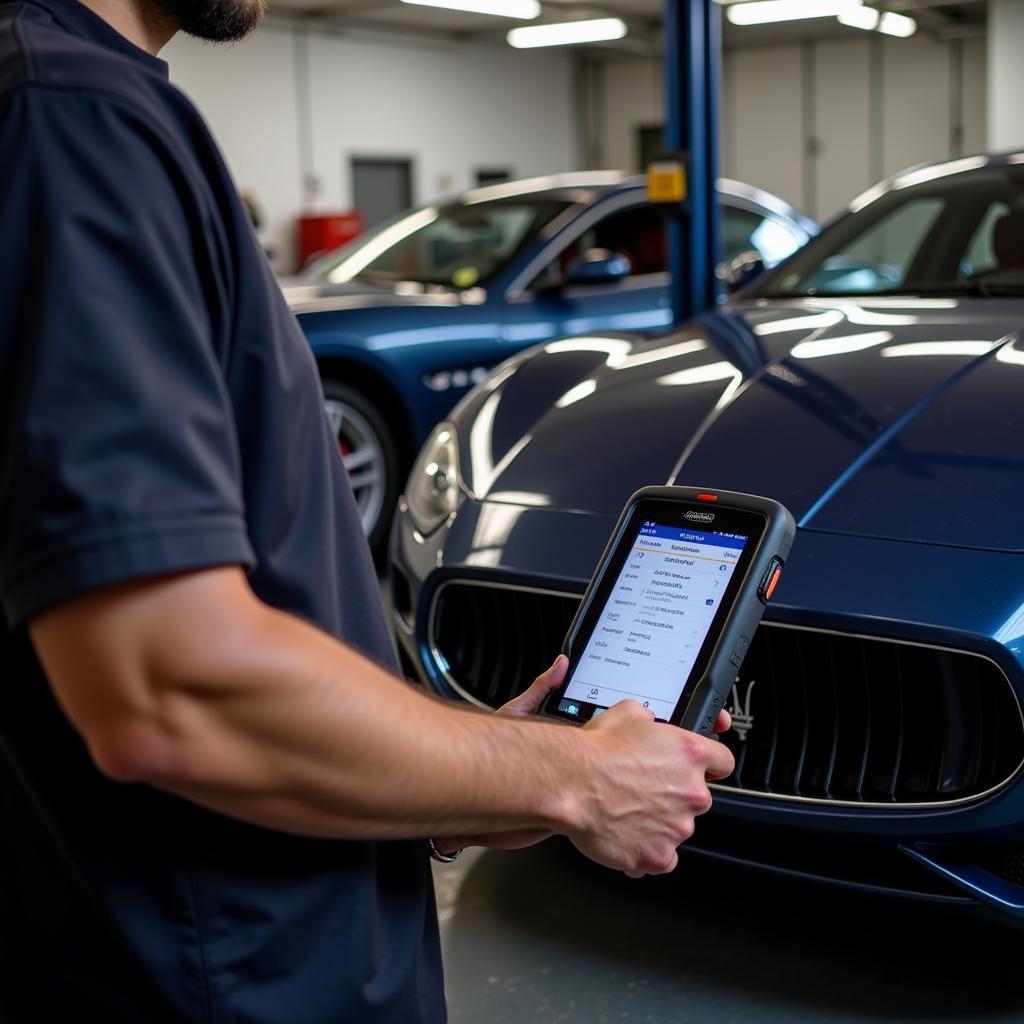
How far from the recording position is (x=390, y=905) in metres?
0.88

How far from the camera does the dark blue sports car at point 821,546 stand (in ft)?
5.74

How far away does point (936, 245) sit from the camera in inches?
125

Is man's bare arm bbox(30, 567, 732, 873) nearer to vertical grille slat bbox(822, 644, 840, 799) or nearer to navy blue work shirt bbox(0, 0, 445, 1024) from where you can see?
navy blue work shirt bbox(0, 0, 445, 1024)

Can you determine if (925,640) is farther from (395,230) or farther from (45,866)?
(395,230)

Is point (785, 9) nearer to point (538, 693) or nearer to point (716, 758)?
point (538, 693)

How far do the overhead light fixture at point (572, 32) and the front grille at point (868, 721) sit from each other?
12.6 metres

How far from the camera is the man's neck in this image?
0.76m

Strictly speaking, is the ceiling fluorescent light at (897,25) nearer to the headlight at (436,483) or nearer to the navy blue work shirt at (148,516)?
the headlight at (436,483)

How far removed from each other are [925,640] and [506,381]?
116 cm

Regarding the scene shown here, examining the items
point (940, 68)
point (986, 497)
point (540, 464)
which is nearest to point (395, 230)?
point (540, 464)

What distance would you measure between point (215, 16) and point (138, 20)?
0.06m

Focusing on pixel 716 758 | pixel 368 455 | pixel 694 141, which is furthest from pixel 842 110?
pixel 716 758

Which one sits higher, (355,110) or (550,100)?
(550,100)

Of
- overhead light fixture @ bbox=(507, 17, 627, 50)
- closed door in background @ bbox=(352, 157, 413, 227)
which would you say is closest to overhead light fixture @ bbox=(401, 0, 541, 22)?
overhead light fixture @ bbox=(507, 17, 627, 50)
